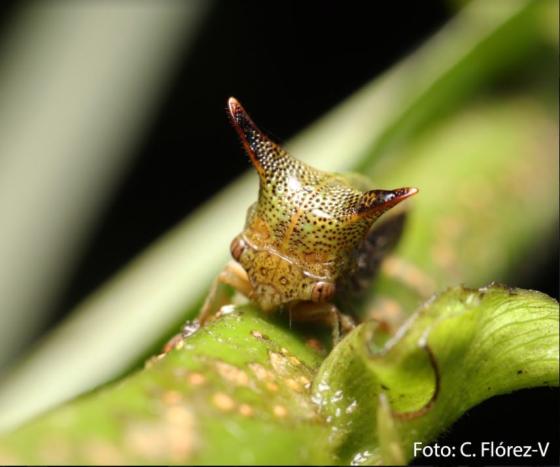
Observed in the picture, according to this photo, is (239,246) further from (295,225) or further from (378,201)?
(378,201)

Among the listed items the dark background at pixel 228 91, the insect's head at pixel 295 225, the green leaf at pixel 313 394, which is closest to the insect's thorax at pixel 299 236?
the insect's head at pixel 295 225

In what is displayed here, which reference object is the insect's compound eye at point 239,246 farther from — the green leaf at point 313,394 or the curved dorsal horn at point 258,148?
the green leaf at point 313,394

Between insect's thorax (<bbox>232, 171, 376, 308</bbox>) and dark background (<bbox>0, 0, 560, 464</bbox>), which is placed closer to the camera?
insect's thorax (<bbox>232, 171, 376, 308</bbox>)

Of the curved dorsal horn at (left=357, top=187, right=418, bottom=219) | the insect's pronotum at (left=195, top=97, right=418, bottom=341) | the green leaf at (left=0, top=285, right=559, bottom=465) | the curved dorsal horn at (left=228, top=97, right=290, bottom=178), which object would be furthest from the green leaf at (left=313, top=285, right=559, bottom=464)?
the curved dorsal horn at (left=228, top=97, right=290, bottom=178)

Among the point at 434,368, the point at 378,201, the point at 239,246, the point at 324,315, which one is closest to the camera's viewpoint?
the point at 434,368

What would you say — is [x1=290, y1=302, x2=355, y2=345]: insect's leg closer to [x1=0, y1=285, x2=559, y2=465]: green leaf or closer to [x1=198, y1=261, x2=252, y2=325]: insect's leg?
[x1=198, y1=261, x2=252, y2=325]: insect's leg

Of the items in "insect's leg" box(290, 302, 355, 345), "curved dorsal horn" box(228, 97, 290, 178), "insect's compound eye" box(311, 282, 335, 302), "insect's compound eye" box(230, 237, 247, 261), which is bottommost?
"insect's leg" box(290, 302, 355, 345)

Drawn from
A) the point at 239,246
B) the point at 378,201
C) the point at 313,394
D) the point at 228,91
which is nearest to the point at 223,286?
the point at 239,246

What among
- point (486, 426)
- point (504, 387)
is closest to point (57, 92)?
point (486, 426)
